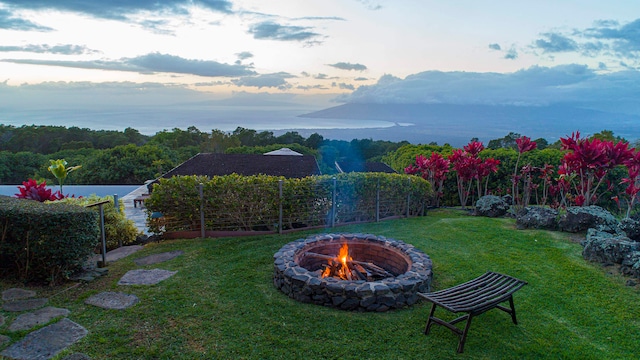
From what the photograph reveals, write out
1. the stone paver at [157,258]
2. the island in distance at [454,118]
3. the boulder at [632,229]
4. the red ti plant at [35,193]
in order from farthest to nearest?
the island in distance at [454,118] < the red ti plant at [35,193] < the boulder at [632,229] < the stone paver at [157,258]

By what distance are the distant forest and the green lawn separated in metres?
10.2

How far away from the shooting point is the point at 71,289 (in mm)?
4836

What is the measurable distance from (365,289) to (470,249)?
10.7 feet

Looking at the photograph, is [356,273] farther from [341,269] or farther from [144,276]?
[144,276]

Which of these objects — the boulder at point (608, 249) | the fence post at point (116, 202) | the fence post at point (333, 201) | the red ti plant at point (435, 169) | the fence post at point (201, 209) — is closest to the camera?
the boulder at point (608, 249)

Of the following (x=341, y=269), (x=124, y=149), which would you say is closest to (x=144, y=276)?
(x=341, y=269)

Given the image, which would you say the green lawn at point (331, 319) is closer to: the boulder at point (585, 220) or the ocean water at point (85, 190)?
the boulder at point (585, 220)

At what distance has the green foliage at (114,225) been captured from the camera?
7141 millimetres

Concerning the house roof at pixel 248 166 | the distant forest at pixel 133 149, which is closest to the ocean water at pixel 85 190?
the house roof at pixel 248 166

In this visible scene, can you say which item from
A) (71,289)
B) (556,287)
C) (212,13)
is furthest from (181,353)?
(212,13)

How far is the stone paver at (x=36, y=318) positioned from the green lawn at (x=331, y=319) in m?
0.11

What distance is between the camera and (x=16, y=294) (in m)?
4.57

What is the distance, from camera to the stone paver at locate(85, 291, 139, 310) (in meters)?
4.45

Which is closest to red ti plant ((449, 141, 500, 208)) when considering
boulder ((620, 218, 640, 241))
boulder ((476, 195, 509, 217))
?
boulder ((476, 195, 509, 217))
